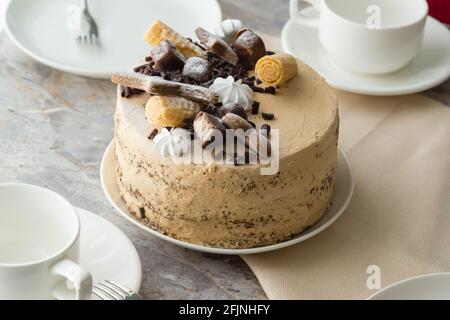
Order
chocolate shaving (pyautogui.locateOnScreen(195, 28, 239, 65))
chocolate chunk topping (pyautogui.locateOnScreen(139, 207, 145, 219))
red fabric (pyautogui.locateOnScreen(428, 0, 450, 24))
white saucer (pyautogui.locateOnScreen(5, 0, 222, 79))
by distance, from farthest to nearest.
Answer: red fabric (pyautogui.locateOnScreen(428, 0, 450, 24))
white saucer (pyautogui.locateOnScreen(5, 0, 222, 79))
chocolate shaving (pyautogui.locateOnScreen(195, 28, 239, 65))
chocolate chunk topping (pyautogui.locateOnScreen(139, 207, 145, 219))

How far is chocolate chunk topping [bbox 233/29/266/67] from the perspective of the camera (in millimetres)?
1653

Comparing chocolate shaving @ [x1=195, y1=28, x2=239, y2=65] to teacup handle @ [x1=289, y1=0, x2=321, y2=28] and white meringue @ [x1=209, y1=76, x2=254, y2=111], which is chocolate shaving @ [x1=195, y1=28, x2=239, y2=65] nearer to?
white meringue @ [x1=209, y1=76, x2=254, y2=111]


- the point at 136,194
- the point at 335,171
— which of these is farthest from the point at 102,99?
the point at 335,171

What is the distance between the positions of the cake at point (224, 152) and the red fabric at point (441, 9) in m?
0.78

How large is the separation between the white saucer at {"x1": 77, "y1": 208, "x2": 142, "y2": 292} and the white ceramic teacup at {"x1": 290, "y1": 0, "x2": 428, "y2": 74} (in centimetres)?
76

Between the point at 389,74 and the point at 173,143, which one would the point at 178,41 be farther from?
the point at 389,74

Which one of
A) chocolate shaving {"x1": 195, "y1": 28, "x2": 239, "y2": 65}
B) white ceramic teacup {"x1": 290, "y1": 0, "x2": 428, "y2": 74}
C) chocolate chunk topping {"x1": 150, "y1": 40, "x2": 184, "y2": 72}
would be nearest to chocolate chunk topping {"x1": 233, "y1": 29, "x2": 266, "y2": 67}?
chocolate shaving {"x1": 195, "y1": 28, "x2": 239, "y2": 65}

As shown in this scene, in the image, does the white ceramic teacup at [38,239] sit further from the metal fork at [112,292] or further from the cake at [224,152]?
the cake at [224,152]

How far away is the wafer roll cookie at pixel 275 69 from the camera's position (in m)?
1.60

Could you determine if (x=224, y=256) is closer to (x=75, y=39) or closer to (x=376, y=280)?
(x=376, y=280)

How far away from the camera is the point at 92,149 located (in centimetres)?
180

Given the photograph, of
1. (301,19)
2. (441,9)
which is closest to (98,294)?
(301,19)

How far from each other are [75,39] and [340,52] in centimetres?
64
